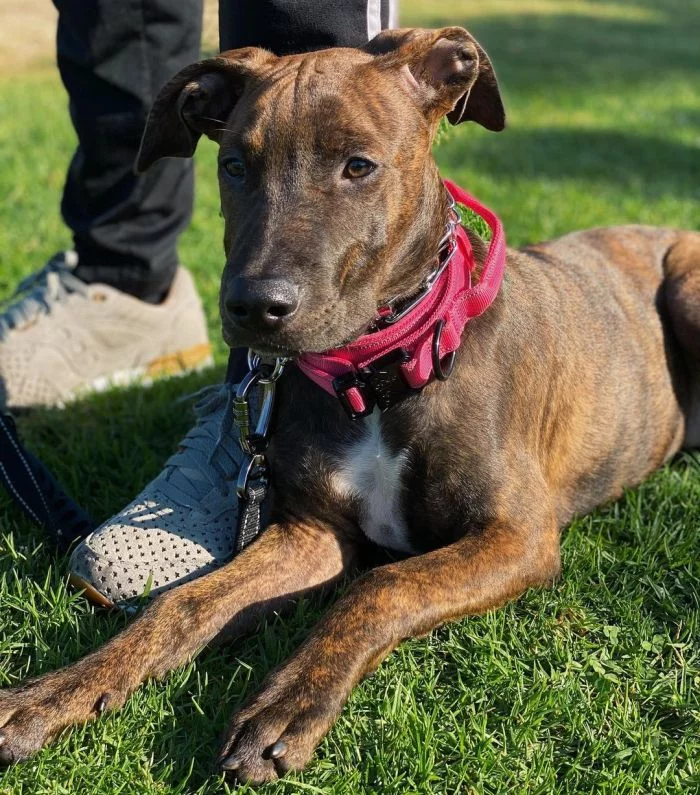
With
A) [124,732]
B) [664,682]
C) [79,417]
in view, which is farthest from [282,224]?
[79,417]

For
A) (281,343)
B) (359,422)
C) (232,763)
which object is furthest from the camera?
(359,422)

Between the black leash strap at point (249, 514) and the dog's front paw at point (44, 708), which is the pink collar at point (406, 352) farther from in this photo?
the dog's front paw at point (44, 708)

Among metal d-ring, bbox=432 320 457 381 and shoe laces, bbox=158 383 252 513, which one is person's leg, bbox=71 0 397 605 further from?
metal d-ring, bbox=432 320 457 381

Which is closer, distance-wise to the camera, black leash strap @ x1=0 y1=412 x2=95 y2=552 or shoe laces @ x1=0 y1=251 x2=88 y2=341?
black leash strap @ x1=0 y1=412 x2=95 y2=552

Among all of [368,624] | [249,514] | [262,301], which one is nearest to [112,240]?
[249,514]

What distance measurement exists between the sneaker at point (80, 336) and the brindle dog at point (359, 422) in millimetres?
1575

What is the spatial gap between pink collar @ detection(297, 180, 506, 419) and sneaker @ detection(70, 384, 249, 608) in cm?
63

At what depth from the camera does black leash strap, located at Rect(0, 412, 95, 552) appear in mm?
3598

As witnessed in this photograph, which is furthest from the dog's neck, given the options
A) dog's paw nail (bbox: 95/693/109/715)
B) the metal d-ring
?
dog's paw nail (bbox: 95/693/109/715)

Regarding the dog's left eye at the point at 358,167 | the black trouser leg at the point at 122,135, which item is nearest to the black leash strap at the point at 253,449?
the dog's left eye at the point at 358,167

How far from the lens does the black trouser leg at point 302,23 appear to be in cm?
357

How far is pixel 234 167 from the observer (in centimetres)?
314

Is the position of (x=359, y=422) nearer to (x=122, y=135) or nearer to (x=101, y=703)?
(x=101, y=703)

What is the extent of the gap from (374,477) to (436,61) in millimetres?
1323
